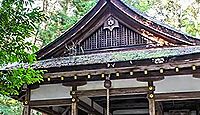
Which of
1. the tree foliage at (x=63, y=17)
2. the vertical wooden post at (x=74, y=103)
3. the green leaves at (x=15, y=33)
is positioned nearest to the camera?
the green leaves at (x=15, y=33)

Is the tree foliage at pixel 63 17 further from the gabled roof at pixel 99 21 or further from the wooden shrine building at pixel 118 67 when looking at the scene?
the wooden shrine building at pixel 118 67

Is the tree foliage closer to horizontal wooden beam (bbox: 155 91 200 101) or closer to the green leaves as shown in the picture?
horizontal wooden beam (bbox: 155 91 200 101)

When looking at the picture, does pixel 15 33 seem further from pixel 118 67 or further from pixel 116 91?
pixel 116 91

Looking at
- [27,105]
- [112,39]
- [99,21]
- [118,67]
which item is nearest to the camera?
[118,67]

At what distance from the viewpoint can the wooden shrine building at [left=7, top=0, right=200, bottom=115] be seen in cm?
698

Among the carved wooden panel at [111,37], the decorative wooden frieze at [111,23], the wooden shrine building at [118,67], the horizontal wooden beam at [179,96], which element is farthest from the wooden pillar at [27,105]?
the horizontal wooden beam at [179,96]

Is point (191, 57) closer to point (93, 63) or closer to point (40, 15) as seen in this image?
point (93, 63)

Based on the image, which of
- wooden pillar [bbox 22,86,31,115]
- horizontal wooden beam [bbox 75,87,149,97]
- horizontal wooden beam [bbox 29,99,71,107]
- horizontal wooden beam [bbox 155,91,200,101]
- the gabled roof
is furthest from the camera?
the gabled roof

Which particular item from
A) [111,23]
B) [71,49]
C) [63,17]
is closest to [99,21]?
[111,23]

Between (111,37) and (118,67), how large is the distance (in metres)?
2.17

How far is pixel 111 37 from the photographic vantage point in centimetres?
898

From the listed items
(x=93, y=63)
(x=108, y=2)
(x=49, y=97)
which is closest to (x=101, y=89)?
(x=93, y=63)

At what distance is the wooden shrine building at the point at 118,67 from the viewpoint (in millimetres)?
6984

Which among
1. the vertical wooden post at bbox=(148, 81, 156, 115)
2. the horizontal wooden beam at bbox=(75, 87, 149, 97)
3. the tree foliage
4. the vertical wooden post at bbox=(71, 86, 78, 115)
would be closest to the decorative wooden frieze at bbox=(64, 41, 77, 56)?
the vertical wooden post at bbox=(71, 86, 78, 115)
